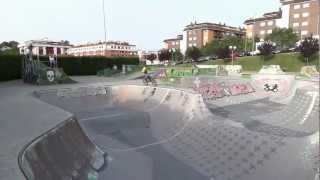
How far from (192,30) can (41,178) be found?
420 feet

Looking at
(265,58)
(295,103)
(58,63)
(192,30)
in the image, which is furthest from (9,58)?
(192,30)

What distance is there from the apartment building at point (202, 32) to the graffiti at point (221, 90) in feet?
319

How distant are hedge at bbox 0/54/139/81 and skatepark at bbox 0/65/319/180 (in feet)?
47.3

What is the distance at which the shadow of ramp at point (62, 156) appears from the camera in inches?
251

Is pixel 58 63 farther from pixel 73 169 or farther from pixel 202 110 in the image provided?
pixel 73 169

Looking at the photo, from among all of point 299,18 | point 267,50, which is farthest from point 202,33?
point 267,50

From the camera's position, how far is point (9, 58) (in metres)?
31.1

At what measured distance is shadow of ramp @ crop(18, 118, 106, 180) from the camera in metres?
6.38

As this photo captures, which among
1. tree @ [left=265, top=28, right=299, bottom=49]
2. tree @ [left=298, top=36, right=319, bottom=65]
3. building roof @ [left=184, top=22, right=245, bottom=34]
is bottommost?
tree @ [left=298, top=36, right=319, bottom=65]

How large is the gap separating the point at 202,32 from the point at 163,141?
384ft

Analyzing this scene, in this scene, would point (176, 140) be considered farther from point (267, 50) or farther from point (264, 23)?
point (264, 23)

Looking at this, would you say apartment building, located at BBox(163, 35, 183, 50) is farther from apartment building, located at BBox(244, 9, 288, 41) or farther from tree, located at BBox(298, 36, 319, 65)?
tree, located at BBox(298, 36, 319, 65)

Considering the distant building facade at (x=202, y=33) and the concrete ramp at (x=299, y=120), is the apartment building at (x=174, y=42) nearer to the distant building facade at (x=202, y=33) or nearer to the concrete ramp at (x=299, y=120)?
the distant building facade at (x=202, y=33)

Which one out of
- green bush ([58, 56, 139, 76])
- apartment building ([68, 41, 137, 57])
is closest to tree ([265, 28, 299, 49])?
green bush ([58, 56, 139, 76])
